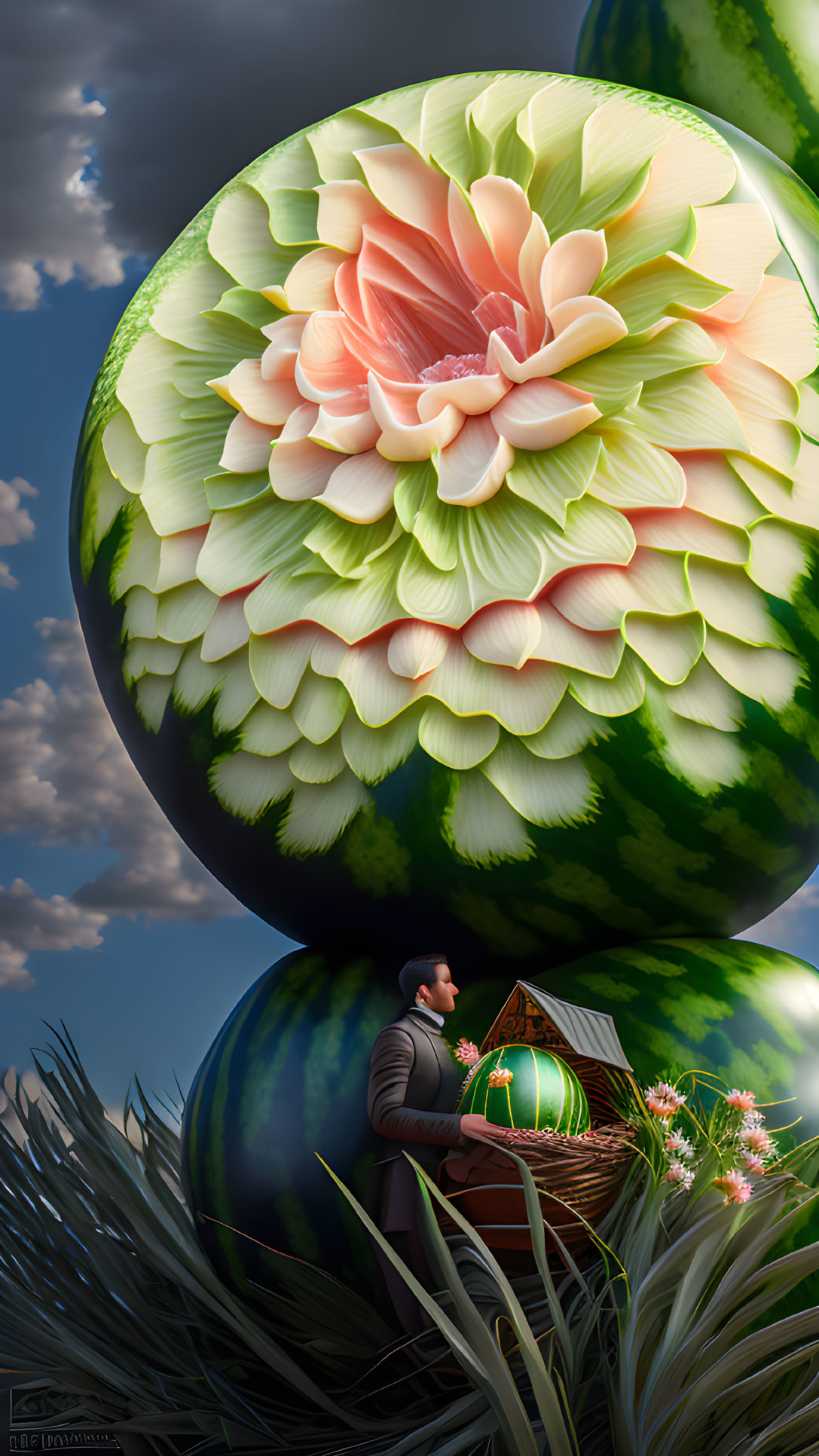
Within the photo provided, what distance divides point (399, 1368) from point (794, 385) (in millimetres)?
1346

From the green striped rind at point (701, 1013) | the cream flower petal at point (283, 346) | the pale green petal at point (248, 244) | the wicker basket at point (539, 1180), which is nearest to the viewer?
the wicker basket at point (539, 1180)

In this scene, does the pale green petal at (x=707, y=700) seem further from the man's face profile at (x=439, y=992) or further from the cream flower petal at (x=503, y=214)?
the cream flower petal at (x=503, y=214)

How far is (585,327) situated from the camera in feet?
5.12

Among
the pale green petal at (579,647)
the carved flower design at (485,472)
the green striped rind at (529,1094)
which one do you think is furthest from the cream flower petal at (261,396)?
the green striped rind at (529,1094)

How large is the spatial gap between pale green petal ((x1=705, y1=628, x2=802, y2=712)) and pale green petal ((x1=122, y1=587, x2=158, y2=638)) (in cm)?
79

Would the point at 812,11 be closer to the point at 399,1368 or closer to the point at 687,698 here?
the point at 687,698

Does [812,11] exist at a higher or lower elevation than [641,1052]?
higher

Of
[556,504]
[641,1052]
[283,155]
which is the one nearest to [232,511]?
[556,504]

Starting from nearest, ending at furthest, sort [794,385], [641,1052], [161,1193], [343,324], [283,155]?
[641,1052], [794,385], [343,324], [283,155], [161,1193]

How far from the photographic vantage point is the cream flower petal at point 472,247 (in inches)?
65.6

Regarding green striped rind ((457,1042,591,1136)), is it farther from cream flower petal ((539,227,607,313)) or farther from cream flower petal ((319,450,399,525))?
cream flower petal ((539,227,607,313))

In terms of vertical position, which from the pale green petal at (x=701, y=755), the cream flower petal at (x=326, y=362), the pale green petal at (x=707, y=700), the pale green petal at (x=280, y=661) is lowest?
the pale green petal at (x=701, y=755)

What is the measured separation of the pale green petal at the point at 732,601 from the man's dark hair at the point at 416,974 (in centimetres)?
54

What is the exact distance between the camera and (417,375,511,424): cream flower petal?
5.25 ft
